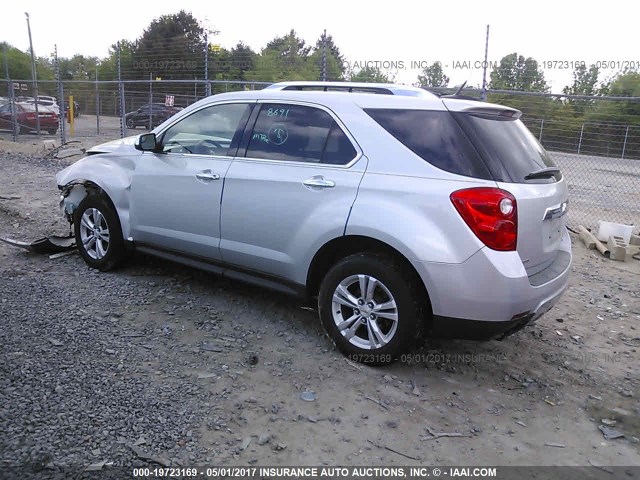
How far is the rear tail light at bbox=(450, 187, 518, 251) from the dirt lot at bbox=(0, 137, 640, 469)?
1053 millimetres

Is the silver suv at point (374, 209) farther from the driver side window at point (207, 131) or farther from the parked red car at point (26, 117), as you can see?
the parked red car at point (26, 117)

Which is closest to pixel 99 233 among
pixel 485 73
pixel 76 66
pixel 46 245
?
pixel 46 245

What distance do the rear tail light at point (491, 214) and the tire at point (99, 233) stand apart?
3.35 metres

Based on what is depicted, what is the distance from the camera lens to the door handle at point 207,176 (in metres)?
4.44

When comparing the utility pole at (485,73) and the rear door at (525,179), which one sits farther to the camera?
the utility pole at (485,73)

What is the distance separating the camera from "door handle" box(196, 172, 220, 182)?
444 cm

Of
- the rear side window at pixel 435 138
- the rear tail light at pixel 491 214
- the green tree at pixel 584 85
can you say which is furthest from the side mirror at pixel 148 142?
the green tree at pixel 584 85

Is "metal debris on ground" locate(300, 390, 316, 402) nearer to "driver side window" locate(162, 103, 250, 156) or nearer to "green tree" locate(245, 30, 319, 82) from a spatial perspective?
"driver side window" locate(162, 103, 250, 156)

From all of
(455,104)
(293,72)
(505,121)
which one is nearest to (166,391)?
(455,104)

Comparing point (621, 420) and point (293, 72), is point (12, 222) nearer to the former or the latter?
point (621, 420)

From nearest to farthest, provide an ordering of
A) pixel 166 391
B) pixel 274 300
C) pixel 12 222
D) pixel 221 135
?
pixel 166 391, pixel 221 135, pixel 274 300, pixel 12 222

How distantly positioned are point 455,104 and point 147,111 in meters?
16.7

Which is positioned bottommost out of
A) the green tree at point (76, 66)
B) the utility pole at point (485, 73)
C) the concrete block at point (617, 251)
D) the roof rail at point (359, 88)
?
the concrete block at point (617, 251)

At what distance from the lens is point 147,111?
18.6 m
